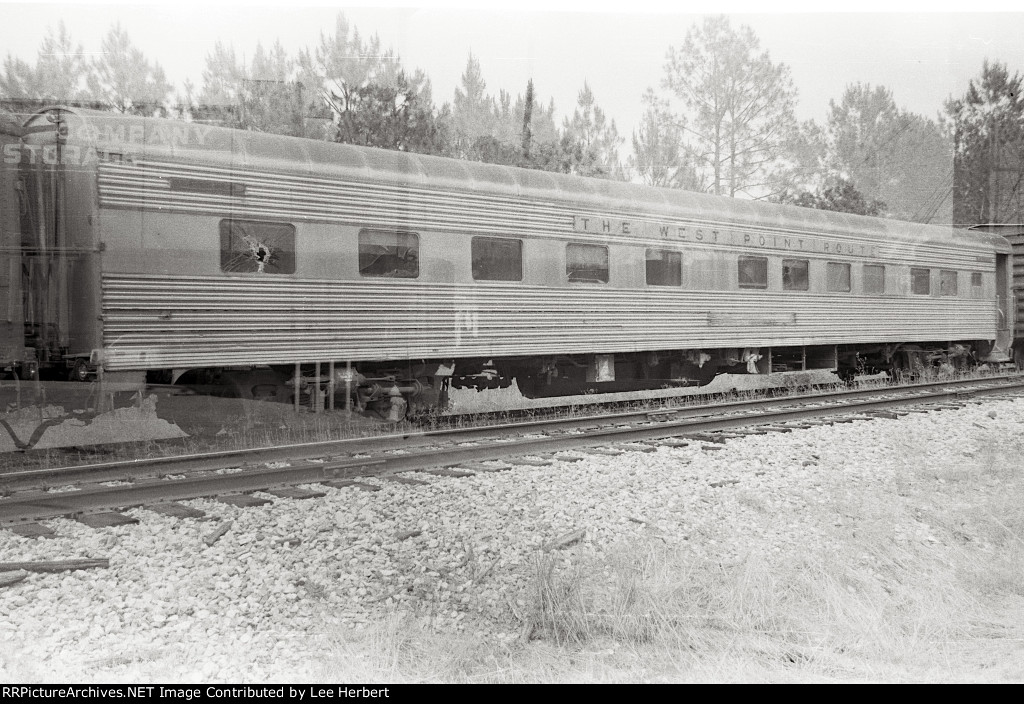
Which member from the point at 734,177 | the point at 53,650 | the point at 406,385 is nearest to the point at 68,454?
the point at 406,385

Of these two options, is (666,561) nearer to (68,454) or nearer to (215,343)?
(215,343)

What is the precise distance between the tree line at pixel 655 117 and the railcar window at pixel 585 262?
3289 millimetres

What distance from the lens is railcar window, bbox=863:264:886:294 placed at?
23.5 ft

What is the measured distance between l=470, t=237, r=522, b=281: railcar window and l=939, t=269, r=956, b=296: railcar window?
331 cm

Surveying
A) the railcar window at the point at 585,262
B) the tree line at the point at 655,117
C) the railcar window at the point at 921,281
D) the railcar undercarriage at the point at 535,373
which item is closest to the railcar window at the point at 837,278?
the railcar window at the point at 921,281

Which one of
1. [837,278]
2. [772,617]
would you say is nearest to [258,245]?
[772,617]

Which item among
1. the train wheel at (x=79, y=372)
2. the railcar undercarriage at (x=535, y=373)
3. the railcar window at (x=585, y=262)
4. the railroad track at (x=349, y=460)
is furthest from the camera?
the railcar window at (x=585, y=262)

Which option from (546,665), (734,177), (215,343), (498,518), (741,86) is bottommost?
(546,665)

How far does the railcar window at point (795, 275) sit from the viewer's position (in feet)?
27.5

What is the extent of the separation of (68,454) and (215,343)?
1.32 meters

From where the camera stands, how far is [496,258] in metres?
6.25

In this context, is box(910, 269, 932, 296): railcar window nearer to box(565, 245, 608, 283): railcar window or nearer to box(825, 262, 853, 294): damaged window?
box(825, 262, 853, 294): damaged window

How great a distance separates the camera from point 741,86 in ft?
10.7

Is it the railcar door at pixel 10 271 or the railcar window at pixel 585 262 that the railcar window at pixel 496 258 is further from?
the railcar door at pixel 10 271
